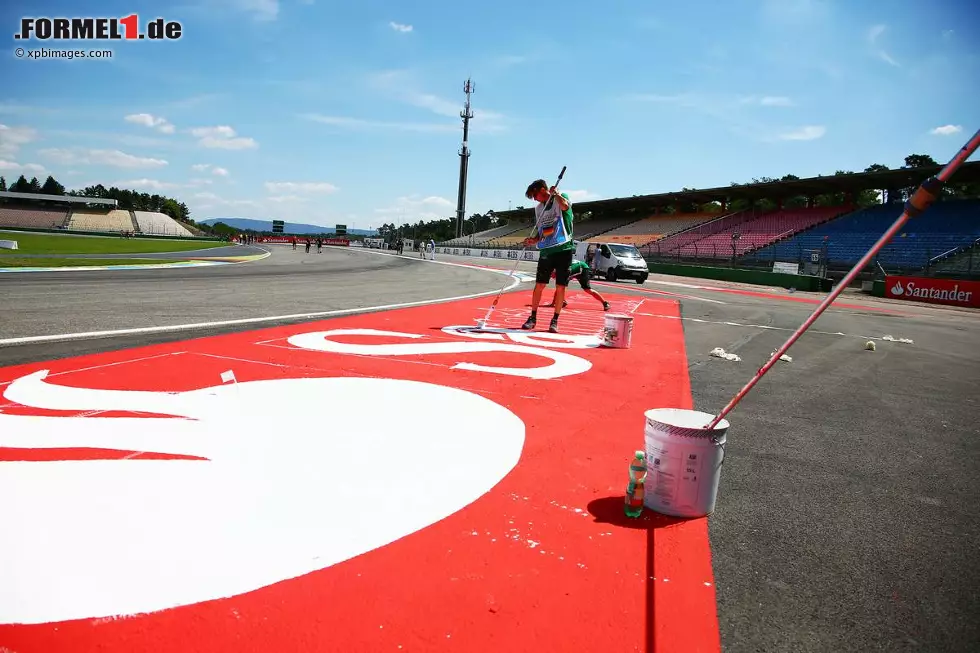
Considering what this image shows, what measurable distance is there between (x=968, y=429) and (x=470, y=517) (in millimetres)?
4265

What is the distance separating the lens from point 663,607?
6.43 feet

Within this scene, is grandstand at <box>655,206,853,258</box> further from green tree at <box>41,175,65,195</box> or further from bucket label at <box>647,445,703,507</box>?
green tree at <box>41,175,65,195</box>

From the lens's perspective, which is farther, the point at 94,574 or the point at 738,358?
the point at 738,358

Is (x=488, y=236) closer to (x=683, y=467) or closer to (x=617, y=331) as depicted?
(x=617, y=331)

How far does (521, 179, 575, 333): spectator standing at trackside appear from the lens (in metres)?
7.82

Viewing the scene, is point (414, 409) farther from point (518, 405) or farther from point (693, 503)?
point (693, 503)

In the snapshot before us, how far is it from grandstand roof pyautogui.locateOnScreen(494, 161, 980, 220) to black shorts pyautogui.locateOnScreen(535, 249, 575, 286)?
30.0 metres

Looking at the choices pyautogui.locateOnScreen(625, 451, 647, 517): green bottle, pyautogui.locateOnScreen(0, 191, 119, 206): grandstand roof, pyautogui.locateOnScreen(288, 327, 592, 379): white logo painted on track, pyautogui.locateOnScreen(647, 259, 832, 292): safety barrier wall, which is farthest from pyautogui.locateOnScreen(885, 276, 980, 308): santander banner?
pyautogui.locateOnScreen(0, 191, 119, 206): grandstand roof

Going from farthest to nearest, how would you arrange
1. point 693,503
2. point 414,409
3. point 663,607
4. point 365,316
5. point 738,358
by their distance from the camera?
point 365,316 < point 738,358 < point 414,409 < point 693,503 < point 663,607

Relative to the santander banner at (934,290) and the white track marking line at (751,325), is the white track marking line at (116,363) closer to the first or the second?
the white track marking line at (751,325)

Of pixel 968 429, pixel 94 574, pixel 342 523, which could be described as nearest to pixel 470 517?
pixel 342 523

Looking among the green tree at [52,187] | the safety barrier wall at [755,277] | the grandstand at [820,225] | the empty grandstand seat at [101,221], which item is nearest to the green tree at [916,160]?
the grandstand at [820,225]

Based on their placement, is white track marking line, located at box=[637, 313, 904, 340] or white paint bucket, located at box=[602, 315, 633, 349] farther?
white track marking line, located at box=[637, 313, 904, 340]

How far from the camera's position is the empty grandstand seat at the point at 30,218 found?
92438 mm
